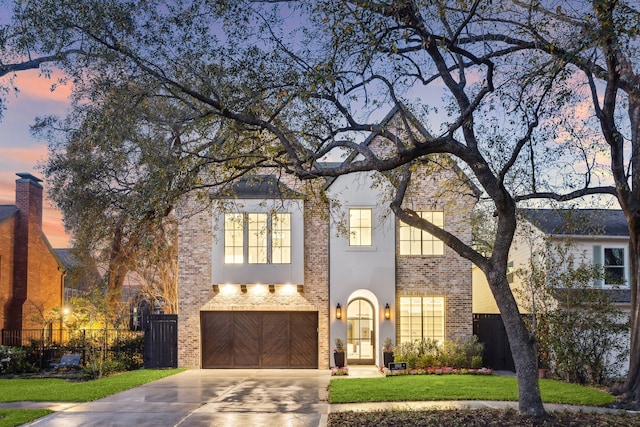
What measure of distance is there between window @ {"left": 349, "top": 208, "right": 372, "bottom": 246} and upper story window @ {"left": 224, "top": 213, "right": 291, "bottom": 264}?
7.20ft

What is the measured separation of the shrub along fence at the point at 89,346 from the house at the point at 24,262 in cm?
126

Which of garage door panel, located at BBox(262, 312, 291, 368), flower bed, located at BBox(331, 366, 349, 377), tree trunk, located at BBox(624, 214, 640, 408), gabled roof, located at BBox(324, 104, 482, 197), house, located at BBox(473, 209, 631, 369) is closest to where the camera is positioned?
gabled roof, located at BBox(324, 104, 482, 197)

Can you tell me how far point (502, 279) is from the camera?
12672mm

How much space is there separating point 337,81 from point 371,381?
9510 mm

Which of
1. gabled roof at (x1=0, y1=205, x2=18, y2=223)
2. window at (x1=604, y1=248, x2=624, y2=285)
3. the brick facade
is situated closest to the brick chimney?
gabled roof at (x1=0, y1=205, x2=18, y2=223)

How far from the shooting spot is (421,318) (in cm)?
2369

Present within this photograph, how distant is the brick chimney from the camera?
93.7 feet

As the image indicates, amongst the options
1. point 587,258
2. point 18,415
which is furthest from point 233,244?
point 587,258

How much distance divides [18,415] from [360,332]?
1278 cm

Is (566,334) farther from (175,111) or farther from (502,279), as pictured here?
(175,111)

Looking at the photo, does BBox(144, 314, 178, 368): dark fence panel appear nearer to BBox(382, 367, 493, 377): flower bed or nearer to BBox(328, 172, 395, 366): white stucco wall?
BBox(328, 172, 395, 366): white stucco wall

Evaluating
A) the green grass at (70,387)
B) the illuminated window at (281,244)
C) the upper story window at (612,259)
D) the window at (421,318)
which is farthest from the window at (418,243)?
the green grass at (70,387)

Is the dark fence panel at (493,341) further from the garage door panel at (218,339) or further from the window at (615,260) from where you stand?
the garage door panel at (218,339)

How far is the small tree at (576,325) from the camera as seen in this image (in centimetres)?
1888
